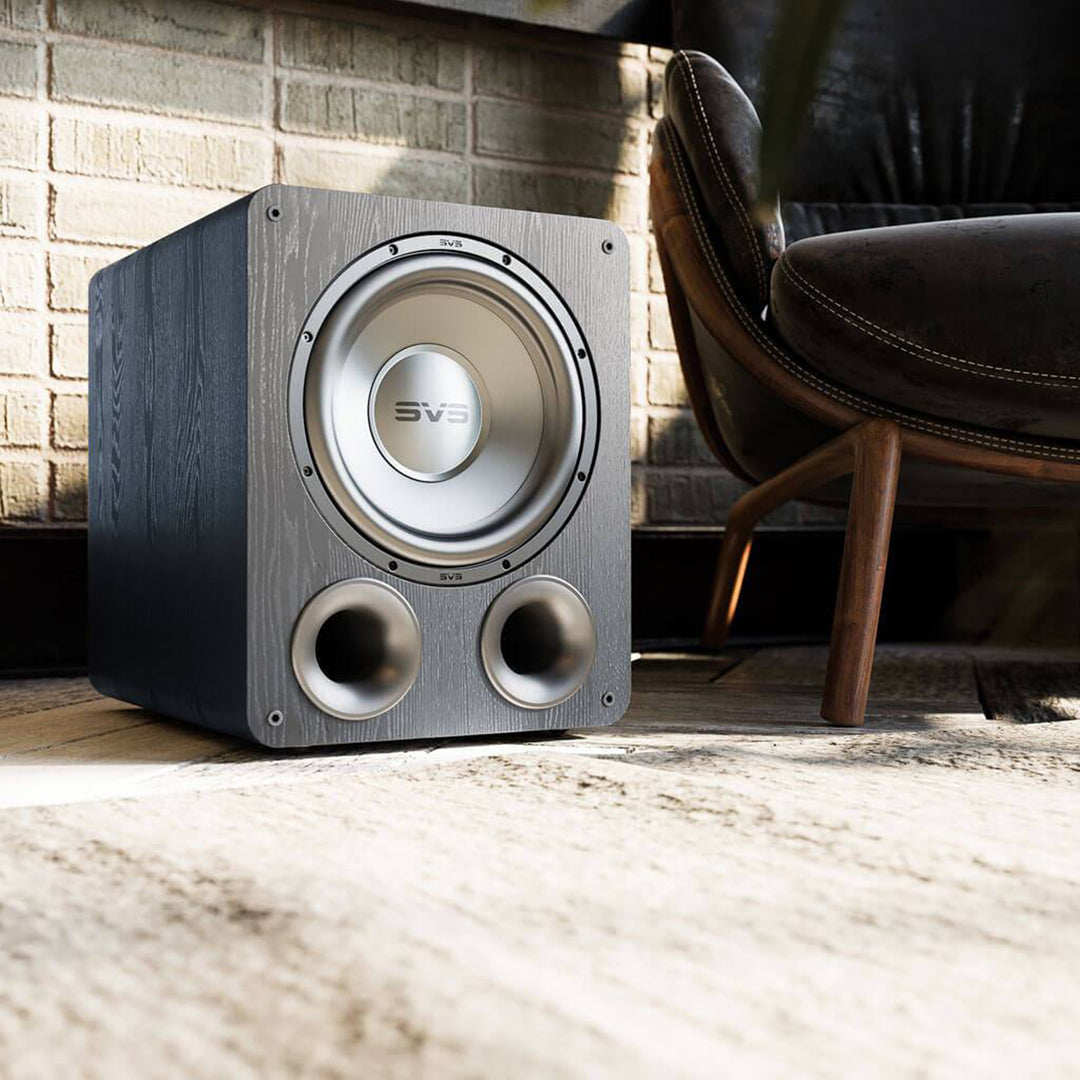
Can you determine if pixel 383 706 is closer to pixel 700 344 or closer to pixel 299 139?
pixel 700 344

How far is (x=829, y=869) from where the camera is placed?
0.67 meters

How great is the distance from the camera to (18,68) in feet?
5.75

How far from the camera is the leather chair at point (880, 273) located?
3.97ft

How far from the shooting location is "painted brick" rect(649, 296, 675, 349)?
2180 millimetres

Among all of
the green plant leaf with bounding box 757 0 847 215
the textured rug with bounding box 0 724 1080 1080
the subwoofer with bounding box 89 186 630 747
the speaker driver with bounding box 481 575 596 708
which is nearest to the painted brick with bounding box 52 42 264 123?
the subwoofer with bounding box 89 186 630 747

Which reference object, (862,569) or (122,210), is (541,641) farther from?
(122,210)

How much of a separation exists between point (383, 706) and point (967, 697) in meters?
0.71

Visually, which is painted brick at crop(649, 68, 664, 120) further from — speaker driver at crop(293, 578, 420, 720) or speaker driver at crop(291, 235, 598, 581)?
speaker driver at crop(293, 578, 420, 720)

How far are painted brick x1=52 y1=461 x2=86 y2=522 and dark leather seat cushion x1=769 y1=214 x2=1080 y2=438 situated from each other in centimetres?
101

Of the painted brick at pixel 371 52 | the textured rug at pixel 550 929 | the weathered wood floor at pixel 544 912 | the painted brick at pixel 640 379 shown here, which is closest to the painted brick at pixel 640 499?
the painted brick at pixel 640 379

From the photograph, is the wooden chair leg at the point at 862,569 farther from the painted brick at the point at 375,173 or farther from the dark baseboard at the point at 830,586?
the painted brick at the point at 375,173

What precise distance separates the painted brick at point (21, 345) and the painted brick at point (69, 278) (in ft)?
0.13

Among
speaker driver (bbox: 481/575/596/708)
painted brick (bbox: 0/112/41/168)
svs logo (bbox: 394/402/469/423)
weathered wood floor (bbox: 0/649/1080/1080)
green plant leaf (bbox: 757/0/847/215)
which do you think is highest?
painted brick (bbox: 0/112/41/168)

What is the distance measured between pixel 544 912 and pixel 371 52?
167 centimetres
